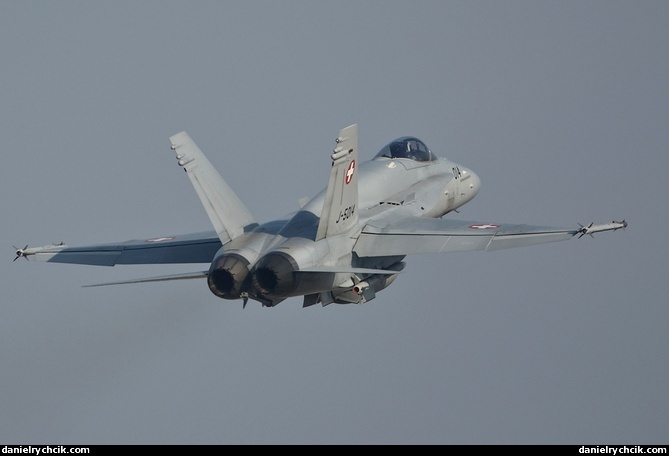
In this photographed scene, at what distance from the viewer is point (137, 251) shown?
158ft

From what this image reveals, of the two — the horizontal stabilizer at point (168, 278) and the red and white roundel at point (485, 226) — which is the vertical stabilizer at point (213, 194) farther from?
the red and white roundel at point (485, 226)

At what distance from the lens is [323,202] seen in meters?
45.2

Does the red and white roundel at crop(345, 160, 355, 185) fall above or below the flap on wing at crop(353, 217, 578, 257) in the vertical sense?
above

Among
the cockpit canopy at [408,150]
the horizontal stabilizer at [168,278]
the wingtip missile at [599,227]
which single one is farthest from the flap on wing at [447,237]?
the cockpit canopy at [408,150]

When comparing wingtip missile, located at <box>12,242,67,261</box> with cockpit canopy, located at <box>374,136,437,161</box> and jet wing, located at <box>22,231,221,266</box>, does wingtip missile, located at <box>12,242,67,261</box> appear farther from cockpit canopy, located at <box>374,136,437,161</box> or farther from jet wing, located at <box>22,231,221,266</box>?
cockpit canopy, located at <box>374,136,437,161</box>

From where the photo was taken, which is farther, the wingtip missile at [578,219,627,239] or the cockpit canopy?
the cockpit canopy

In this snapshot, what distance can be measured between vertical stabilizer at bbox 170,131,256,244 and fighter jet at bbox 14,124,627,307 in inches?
0.9

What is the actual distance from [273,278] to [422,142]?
10.6 metres

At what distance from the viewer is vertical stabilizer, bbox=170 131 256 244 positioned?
44531 millimetres

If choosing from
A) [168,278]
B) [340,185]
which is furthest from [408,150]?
[168,278]

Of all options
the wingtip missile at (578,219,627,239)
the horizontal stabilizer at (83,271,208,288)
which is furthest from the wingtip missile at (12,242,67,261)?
the wingtip missile at (578,219,627,239)

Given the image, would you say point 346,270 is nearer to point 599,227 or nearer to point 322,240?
point 322,240

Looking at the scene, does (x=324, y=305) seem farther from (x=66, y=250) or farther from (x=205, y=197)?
(x=66, y=250)

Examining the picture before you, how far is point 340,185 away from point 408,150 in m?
7.55
